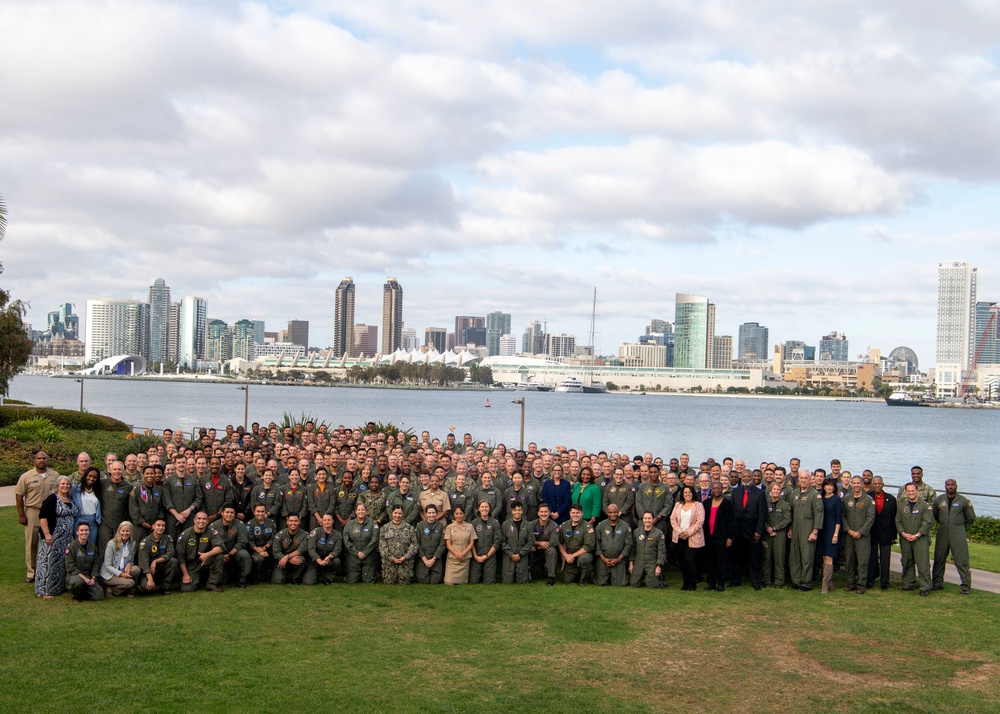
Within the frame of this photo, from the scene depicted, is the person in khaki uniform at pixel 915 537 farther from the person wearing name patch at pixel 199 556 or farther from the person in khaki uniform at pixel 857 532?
the person wearing name patch at pixel 199 556

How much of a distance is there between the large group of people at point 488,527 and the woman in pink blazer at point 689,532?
0.02 meters

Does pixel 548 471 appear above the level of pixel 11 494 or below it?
above

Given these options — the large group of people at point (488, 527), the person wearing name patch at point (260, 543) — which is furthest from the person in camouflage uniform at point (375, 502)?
the person wearing name patch at point (260, 543)

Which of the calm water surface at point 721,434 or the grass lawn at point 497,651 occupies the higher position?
the grass lawn at point 497,651

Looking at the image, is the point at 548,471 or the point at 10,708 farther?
the point at 548,471

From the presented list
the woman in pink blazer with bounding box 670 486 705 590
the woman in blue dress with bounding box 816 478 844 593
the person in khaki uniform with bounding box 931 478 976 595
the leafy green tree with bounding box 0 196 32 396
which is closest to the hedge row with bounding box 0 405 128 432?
the leafy green tree with bounding box 0 196 32 396

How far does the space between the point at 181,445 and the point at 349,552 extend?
17.7 ft

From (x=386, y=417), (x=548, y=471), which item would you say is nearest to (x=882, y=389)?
(x=386, y=417)

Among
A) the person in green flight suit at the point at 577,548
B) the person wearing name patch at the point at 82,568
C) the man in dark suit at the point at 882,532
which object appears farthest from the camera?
the man in dark suit at the point at 882,532

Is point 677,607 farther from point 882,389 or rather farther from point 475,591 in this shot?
point 882,389

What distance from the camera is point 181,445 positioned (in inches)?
620

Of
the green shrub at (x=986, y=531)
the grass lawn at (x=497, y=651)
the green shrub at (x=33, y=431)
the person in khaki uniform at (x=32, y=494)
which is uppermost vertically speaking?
the person in khaki uniform at (x=32, y=494)

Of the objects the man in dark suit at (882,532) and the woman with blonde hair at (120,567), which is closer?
the woman with blonde hair at (120,567)

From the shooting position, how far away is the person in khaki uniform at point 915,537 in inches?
469
